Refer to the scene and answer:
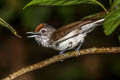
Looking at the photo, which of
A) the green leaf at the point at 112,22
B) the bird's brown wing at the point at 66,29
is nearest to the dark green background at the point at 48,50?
the bird's brown wing at the point at 66,29

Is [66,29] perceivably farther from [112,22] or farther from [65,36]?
[112,22]

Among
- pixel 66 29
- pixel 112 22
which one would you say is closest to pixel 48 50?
pixel 66 29

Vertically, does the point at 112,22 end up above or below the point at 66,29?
above

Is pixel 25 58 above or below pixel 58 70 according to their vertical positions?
above

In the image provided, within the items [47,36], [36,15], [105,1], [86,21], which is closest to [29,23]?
[36,15]

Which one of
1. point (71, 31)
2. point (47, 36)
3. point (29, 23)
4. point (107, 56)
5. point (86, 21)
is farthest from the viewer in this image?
point (107, 56)

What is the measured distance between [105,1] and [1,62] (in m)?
3.42

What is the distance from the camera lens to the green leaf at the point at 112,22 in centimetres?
179

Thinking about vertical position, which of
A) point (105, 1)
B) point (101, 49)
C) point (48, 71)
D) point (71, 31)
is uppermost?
point (101, 49)

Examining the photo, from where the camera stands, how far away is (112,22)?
6.01ft

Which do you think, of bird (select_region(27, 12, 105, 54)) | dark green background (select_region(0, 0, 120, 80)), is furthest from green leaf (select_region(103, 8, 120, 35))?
dark green background (select_region(0, 0, 120, 80))

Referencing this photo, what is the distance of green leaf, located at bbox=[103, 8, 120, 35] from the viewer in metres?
1.79

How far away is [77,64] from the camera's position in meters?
6.81

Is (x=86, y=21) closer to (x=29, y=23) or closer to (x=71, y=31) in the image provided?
(x=71, y=31)
